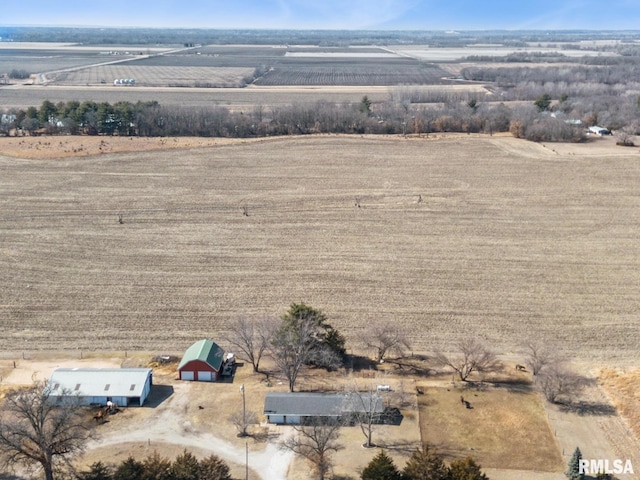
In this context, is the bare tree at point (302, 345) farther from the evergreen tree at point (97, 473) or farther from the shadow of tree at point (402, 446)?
the evergreen tree at point (97, 473)

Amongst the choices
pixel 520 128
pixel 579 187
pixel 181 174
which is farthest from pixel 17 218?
pixel 520 128

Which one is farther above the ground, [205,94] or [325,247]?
[205,94]

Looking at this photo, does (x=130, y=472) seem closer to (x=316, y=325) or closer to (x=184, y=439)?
(x=184, y=439)

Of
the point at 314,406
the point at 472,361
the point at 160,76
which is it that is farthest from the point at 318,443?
the point at 160,76

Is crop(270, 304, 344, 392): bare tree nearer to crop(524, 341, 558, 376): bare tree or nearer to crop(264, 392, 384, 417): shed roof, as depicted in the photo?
crop(264, 392, 384, 417): shed roof

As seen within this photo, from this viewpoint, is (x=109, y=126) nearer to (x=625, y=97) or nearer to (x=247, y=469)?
(x=247, y=469)
